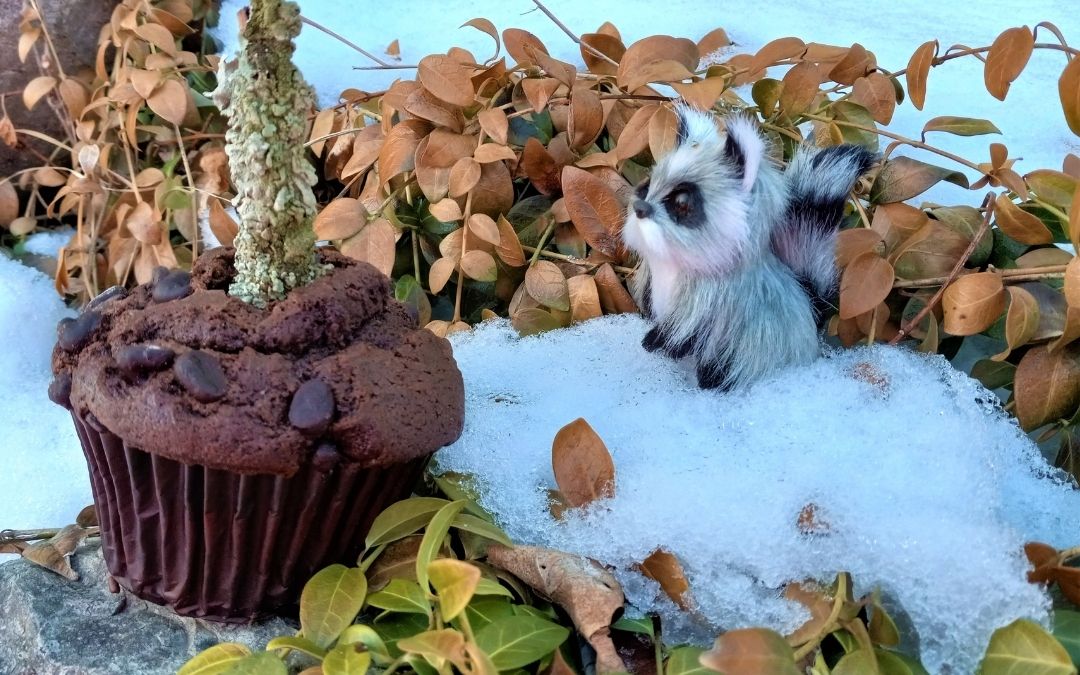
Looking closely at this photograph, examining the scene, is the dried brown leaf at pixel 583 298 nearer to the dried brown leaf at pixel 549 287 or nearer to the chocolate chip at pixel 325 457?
the dried brown leaf at pixel 549 287

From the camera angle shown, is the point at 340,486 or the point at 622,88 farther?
the point at 622,88

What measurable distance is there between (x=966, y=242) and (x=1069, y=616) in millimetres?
401

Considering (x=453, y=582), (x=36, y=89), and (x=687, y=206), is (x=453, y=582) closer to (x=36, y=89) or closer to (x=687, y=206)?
(x=687, y=206)

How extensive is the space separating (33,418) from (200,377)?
0.82 m

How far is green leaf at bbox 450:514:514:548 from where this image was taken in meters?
0.68

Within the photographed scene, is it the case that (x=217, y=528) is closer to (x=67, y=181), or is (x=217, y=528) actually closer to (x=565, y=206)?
(x=565, y=206)

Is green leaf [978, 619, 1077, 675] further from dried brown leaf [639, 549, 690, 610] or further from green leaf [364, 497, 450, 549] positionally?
green leaf [364, 497, 450, 549]

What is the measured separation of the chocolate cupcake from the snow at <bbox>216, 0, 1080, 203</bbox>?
0.77 m

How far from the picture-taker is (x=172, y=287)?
2.24 ft

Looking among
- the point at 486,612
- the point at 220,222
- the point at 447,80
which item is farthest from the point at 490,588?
the point at 220,222

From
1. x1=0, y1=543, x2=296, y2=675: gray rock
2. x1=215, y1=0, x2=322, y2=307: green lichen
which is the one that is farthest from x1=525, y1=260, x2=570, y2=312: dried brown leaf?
x1=0, y1=543, x2=296, y2=675: gray rock

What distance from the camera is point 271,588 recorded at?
2.33 ft

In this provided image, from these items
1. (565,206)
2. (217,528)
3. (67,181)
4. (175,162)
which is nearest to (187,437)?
(217,528)

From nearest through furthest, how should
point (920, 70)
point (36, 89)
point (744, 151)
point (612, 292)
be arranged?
point (744, 151) → point (920, 70) → point (612, 292) → point (36, 89)
